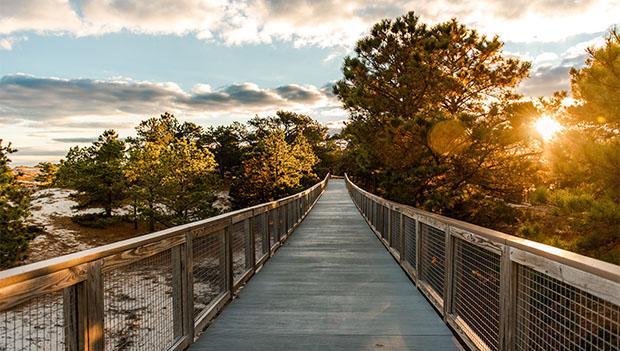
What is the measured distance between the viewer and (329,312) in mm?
4891

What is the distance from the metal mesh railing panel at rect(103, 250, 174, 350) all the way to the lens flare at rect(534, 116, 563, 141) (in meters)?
8.25

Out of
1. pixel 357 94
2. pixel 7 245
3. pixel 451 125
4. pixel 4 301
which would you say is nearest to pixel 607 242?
pixel 451 125

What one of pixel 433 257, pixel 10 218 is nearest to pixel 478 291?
pixel 433 257

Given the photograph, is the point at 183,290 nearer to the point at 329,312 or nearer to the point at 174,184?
the point at 329,312

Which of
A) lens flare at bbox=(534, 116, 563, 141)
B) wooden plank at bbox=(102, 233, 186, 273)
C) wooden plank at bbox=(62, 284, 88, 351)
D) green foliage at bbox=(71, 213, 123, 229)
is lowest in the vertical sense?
green foliage at bbox=(71, 213, 123, 229)

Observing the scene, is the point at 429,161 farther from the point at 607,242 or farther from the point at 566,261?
the point at 566,261

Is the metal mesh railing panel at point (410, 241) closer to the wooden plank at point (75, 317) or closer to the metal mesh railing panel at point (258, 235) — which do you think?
the metal mesh railing panel at point (258, 235)

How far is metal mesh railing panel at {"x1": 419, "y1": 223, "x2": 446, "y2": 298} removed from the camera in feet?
16.0

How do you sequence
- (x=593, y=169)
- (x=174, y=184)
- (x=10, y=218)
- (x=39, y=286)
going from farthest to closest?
(x=174, y=184) < (x=10, y=218) < (x=593, y=169) < (x=39, y=286)

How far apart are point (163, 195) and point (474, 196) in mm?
28217

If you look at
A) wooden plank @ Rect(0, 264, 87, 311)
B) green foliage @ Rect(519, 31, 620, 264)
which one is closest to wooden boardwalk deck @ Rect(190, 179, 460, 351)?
wooden plank @ Rect(0, 264, 87, 311)

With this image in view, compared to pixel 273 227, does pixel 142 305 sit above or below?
above

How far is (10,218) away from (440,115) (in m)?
21.5

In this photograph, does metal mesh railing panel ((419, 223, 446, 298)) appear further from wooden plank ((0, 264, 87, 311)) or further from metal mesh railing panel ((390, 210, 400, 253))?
wooden plank ((0, 264, 87, 311))
